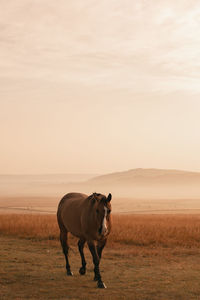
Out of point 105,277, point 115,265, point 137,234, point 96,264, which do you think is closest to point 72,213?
point 96,264

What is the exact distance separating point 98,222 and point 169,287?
2.61 m

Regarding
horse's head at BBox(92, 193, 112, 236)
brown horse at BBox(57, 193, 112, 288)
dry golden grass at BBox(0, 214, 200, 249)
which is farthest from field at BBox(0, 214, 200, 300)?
horse's head at BBox(92, 193, 112, 236)

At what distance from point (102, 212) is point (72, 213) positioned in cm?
213

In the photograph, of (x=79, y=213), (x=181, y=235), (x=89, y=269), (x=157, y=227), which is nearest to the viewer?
(x=79, y=213)

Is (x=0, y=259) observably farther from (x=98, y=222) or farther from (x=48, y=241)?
(x=98, y=222)

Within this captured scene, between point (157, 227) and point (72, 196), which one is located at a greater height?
point (72, 196)

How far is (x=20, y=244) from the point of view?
17641 mm

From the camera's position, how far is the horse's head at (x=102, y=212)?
938 cm

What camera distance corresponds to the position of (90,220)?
10.3m

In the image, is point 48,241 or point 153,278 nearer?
point 153,278

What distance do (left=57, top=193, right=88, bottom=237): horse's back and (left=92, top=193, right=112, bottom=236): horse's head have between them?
1162 mm

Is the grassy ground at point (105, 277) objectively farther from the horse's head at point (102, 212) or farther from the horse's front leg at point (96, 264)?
the horse's head at point (102, 212)

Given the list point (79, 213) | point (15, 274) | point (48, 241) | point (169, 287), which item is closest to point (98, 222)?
point (79, 213)

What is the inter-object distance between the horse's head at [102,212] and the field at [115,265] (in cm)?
154
